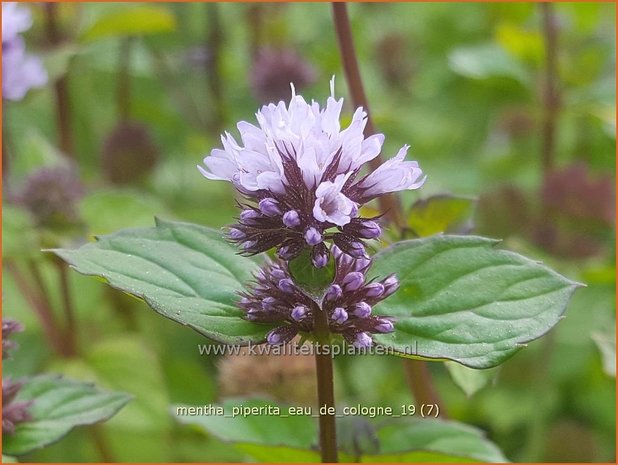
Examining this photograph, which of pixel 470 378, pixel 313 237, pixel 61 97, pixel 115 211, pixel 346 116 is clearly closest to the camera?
pixel 313 237

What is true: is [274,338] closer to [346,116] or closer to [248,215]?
[248,215]

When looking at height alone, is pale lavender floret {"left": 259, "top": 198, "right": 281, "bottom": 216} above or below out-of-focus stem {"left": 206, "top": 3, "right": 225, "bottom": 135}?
below

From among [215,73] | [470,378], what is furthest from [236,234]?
[215,73]

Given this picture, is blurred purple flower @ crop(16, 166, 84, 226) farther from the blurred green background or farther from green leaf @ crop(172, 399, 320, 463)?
green leaf @ crop(172, 399, 320, 463)

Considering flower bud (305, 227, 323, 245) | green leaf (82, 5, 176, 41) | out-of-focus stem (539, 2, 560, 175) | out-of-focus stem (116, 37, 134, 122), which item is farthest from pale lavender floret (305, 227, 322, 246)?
out-of-focus stem (116, 37, 134, 122)

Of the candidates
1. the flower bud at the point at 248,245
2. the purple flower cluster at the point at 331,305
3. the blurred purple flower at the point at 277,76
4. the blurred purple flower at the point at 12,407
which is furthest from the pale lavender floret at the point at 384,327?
the blurred purple flower at the point at 277,76

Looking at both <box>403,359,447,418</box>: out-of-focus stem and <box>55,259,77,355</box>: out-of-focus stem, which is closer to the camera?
<box>403,359,447,418</box>: out-of-focus stem

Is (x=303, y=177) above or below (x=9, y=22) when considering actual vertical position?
below
